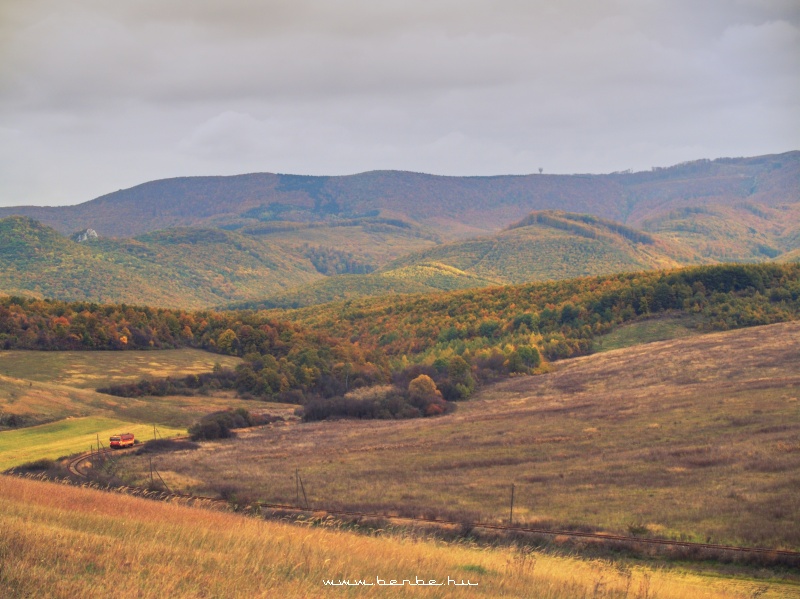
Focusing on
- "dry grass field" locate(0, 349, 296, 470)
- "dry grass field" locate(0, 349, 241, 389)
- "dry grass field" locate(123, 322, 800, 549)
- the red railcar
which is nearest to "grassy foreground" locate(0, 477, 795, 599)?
"dry grass field" locate(123, 322, 800, 549)

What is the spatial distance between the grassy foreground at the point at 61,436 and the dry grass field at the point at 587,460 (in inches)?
246

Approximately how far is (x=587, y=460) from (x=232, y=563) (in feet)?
97.0

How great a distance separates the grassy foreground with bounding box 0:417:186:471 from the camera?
47.3m

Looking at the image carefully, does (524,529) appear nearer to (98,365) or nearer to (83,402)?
(83,402)

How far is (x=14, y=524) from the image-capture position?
1356cm

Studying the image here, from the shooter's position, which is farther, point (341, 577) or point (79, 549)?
point (341, 577)

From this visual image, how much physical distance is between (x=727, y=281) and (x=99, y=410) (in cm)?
10695

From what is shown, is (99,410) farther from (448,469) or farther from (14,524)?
(14,524)

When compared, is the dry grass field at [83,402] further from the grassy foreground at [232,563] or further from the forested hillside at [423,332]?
the grassy foreground at [232,563]

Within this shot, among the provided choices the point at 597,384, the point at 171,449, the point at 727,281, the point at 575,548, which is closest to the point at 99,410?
the point at 171,449

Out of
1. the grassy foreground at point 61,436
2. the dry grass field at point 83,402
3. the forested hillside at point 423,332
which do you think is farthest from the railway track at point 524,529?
the forested hillside at point 423,332

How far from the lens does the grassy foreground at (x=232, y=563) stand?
11.6 meters

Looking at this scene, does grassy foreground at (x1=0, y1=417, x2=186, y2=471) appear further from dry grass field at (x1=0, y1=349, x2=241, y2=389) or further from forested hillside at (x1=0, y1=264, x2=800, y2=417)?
dry grass field at (x1=0, y1=349, x2=241, y2=389)

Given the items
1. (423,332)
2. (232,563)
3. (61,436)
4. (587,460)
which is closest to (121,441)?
(61,436)
